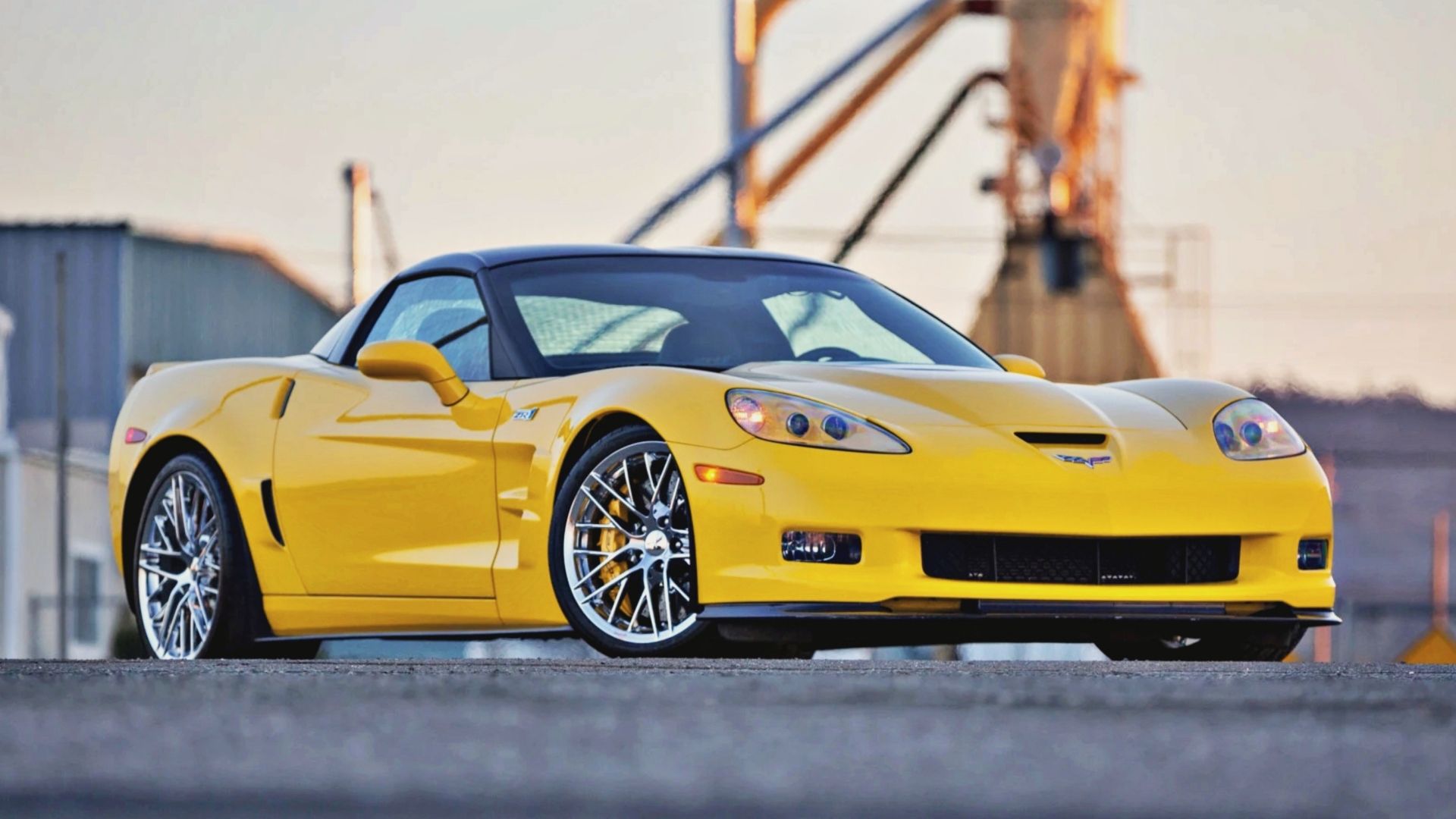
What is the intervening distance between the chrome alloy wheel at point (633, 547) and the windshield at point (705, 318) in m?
0.61

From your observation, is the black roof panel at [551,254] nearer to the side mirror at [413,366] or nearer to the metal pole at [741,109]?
the side mirror at [413,366]

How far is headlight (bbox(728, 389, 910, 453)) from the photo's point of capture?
6.46 meters

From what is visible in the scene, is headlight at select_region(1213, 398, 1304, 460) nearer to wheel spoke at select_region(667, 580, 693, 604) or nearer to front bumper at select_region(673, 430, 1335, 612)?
front bumper at select_region(673, 430, 1335, 612)

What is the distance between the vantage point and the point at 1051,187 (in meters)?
35.3

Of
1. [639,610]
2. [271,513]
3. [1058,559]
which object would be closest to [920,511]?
[1058,559]

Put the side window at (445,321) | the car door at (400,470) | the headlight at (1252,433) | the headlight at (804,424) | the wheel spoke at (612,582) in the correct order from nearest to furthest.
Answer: the headlight at (804,424)
the wheel spoke at (612,582)
the headlight at (1252,433)
the car door at (400,470)
the side window at (445,321)

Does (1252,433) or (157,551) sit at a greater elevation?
(1252,433)

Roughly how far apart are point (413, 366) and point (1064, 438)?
71.2 inches

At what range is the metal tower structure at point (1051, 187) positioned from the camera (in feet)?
116

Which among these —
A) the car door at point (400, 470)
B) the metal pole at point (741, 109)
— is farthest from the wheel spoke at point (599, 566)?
the metal pole at point (741, 109)

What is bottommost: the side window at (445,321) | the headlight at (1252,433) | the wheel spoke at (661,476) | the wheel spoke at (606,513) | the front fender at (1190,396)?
the wheel spoke at (606,513)

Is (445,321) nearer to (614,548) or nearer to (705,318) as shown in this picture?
(705,318)

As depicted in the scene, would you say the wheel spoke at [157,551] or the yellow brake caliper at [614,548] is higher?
the yellow brake caliper at [614,548]

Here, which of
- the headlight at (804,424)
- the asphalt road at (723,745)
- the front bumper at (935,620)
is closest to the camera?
the asphalt road at (723,745)
